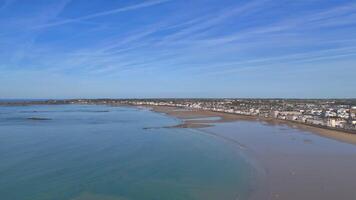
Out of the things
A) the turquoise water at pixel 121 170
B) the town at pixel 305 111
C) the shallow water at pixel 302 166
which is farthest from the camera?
the town at pixel 305 111

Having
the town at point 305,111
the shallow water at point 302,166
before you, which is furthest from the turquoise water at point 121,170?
the town at point 305,111

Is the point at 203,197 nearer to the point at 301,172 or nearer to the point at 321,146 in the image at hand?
the point at 301,172

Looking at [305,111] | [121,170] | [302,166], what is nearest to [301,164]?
[302,166]

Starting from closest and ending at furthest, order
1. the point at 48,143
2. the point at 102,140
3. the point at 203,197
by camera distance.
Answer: the point at 203,197 → the point at 48,143 → the point at 102,140

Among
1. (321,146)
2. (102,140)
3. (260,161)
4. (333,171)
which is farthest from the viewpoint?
(102,140)

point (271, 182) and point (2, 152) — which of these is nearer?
point (271, 182)

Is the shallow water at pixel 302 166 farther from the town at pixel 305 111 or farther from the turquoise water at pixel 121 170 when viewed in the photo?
the town at pixel 305 111

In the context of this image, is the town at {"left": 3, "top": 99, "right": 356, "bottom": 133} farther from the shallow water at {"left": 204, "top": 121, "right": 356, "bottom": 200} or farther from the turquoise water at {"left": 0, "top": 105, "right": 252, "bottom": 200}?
the turquoise water at {"left": 0, "top": 105, "right": 252, "bottom": 200}

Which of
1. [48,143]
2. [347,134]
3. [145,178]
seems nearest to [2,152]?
[48,143]

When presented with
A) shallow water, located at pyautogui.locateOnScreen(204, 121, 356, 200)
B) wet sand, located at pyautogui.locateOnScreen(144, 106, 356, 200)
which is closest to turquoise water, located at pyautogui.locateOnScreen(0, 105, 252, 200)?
wet sand, located at pyautogui.locateOnScreen(144, 106, 356, 200)

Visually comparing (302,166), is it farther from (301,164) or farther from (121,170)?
(121,170)

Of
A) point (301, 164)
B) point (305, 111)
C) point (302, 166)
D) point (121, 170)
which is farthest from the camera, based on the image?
point (305, 111)
